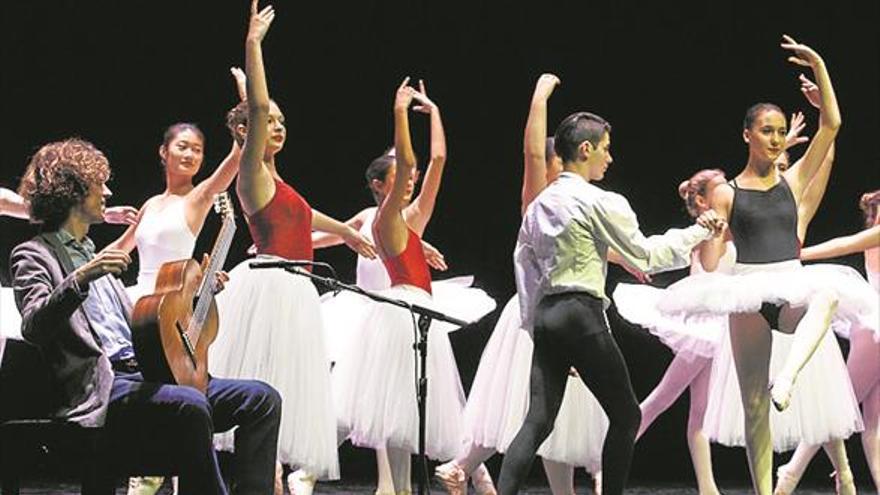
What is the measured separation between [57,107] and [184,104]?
0.60 metres

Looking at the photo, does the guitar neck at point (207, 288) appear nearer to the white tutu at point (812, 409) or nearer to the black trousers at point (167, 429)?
the black trousers at point (167, 429)

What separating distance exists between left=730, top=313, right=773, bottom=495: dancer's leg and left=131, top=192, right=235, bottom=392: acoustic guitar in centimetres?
196

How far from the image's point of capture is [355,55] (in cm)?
681

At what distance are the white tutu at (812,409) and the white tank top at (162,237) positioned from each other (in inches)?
86.5

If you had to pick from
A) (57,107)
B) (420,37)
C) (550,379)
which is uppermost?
(420,37)

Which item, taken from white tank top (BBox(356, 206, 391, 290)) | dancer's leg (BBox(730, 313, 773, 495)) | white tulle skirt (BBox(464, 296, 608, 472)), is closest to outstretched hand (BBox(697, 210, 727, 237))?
dancer's leg (BBox(730, 313, 773, 495))

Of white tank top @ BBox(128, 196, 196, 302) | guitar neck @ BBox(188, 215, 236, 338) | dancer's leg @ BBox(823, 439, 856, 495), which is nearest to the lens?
guitar neck @ BBox(188, 215, 236, 338)

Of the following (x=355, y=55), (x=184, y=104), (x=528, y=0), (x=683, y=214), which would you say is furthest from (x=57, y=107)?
(x=683, y=214)

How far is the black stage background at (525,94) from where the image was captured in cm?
680

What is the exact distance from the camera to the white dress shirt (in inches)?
160

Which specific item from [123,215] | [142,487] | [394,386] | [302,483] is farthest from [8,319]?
[394,386]

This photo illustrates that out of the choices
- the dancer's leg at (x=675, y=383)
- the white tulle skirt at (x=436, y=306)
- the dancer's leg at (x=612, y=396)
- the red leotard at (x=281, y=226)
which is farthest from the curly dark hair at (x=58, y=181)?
the dancer's leg at (x=675, y=383)

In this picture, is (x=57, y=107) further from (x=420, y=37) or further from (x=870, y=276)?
(x=870, y=276)

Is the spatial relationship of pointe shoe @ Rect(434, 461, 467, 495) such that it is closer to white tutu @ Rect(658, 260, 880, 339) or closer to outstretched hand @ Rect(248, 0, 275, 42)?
white tutu @ Rect(658, 260, 880, 339)
